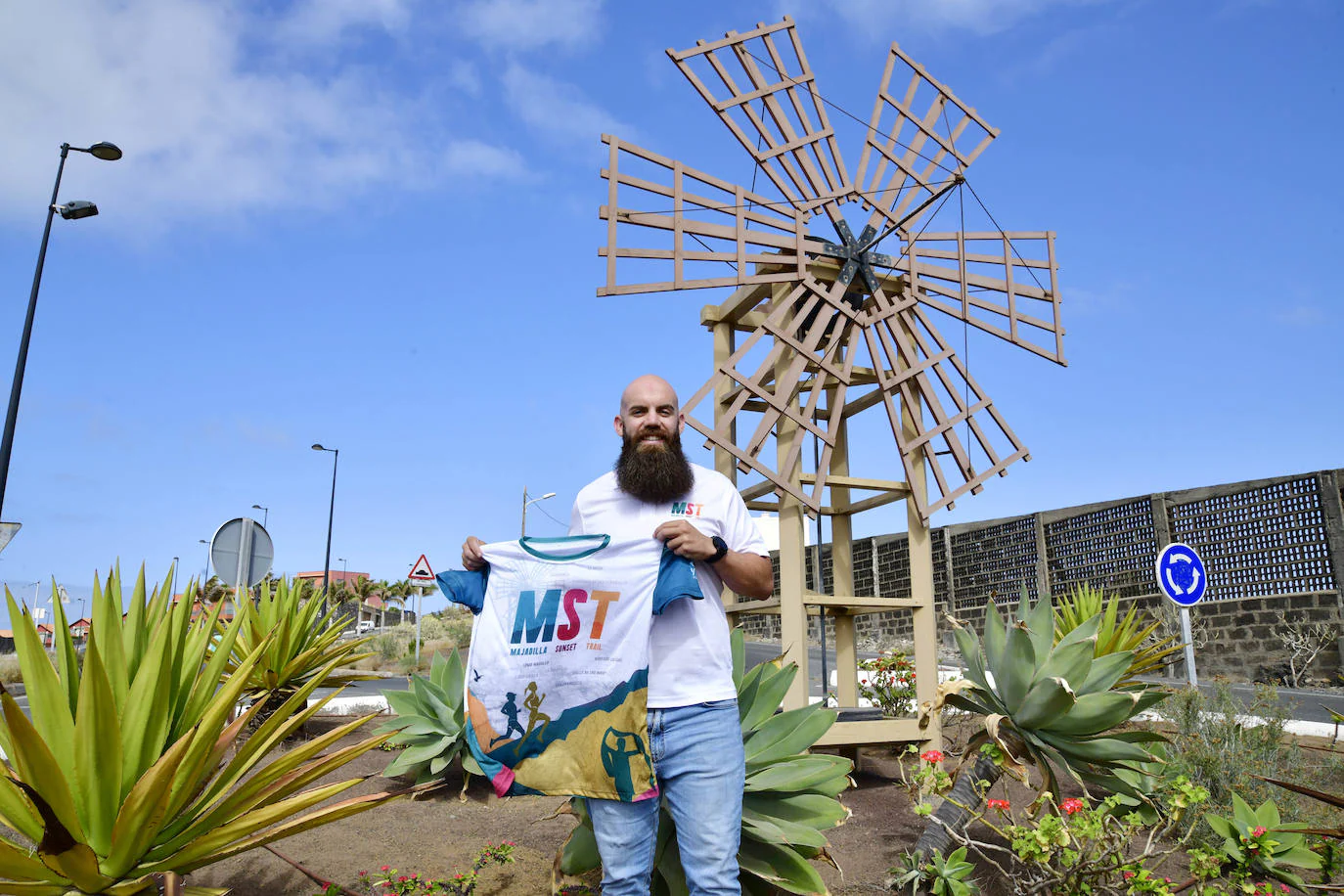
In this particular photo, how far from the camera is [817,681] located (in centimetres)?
1426

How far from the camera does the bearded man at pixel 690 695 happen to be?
2516 mm

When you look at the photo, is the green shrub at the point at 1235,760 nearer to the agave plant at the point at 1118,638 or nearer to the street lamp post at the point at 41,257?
the agave plant at the point at 1118,638

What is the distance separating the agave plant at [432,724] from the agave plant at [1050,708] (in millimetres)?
2854

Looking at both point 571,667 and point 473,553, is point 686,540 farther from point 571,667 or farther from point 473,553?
point 473,553

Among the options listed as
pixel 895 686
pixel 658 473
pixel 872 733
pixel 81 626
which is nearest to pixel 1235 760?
pixel 872 733

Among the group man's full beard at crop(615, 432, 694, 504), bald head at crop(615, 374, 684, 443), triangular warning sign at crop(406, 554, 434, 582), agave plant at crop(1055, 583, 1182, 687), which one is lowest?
agave plant at crop(1055, 583, 1182, 687)

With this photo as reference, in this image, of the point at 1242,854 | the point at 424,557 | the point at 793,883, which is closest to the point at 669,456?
the point at 793,883

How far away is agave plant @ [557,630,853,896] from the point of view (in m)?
3.20

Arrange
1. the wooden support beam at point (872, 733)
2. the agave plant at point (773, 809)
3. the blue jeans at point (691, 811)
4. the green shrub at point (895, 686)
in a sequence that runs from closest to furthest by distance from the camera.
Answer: the blue jeans at point (691, 811) < the agave plant at point (773, 809) < the wooden support beam at point (872, 733) < the green shrub at point (895, 686)

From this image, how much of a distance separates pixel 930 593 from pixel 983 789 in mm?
2671

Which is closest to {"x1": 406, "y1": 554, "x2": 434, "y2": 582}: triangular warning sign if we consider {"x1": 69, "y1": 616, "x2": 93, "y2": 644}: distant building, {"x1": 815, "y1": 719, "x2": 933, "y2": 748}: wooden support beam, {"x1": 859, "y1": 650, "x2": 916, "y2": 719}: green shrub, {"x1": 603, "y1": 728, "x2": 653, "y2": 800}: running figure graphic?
{"x1": 69, "y1": 616, "x2": 93, "y2": 644}: distant building

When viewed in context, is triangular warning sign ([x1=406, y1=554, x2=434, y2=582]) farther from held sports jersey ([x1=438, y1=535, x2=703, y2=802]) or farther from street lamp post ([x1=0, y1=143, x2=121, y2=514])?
held sports jersey ([x1=438, y1=535, x2=703, y2=802])

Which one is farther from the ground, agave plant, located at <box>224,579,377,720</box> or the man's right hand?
the man's right hand

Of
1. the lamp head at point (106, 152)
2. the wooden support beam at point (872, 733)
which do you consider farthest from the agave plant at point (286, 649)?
the lamp head at point (106, 152)
